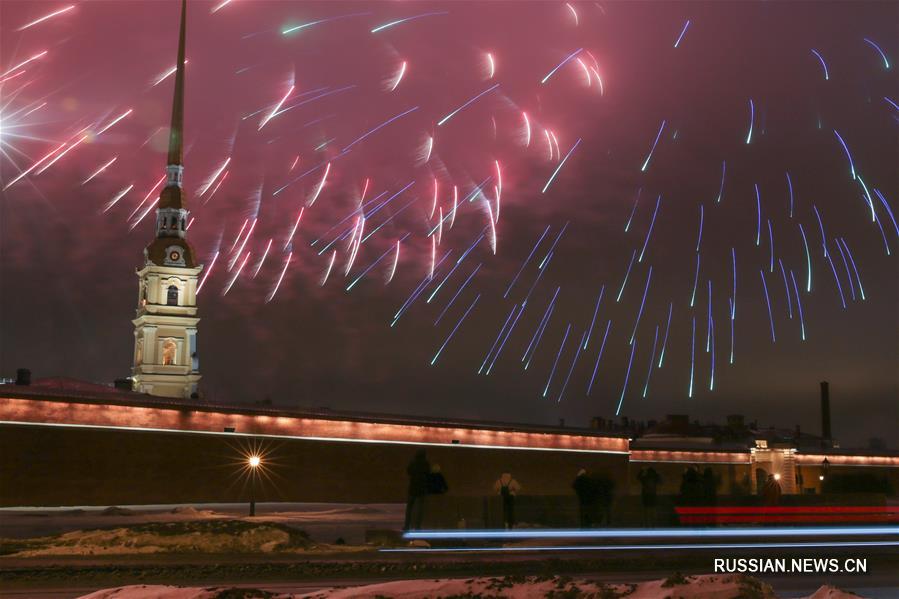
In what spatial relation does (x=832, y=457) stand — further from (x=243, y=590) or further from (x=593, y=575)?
(x=243, y=590)

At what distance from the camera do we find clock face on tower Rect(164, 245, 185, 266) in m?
68.9

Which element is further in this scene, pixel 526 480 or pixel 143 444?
pixel 526 480

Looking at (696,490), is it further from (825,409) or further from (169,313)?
(825,409)

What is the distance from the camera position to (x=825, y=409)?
271ft

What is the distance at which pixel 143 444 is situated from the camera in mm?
32938

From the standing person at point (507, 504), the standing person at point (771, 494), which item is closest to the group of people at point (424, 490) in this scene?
the standing person at point (507, 504)

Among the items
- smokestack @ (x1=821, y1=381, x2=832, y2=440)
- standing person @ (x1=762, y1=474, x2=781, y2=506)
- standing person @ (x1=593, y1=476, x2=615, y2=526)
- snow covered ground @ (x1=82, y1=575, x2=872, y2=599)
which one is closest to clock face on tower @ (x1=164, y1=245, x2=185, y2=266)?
smokestack @ (x1=821, y1=381, x2=832, y2=440)

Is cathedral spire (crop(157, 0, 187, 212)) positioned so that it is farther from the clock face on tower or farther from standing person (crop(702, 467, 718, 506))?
standing person (crop(702, 467, 718, 506))

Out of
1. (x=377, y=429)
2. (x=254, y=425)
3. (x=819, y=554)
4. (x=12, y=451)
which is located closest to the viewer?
(x=819, y=554)

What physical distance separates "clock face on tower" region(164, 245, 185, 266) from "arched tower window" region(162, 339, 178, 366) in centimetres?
547

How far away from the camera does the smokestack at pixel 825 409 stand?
3216 inches

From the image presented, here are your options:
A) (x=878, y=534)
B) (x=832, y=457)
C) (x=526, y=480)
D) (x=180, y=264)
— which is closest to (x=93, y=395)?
(x=526, y=480)

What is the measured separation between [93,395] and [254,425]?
5627mm

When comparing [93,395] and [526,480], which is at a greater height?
[93,395]
